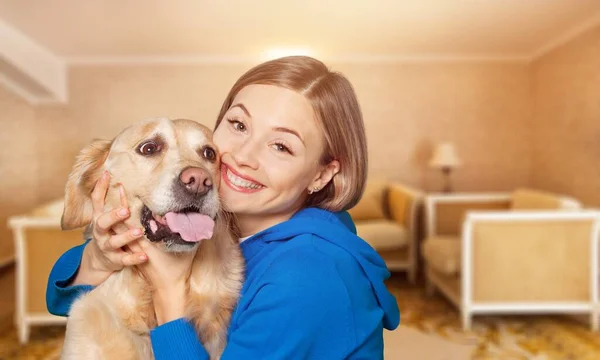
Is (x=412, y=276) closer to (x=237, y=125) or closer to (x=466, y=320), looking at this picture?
(x=466, y=320)

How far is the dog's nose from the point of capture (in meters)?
1.08

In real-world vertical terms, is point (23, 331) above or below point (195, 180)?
below

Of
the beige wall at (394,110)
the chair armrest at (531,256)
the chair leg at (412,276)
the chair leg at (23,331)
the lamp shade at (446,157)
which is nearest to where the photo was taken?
the chair leg at (23,331)

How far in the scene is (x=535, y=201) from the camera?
4.77 meters

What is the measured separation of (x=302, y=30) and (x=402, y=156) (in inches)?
97.5

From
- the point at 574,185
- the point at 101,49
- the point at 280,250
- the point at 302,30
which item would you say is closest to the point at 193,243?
the point at 280,250

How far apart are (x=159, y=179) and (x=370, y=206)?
5.05 meters

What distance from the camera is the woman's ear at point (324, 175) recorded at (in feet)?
4.24

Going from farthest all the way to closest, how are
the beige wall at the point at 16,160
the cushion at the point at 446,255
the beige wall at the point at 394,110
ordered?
the beige wall at the point at 394,110 < the beige wall at the point at 16,160 < the cushion at the point at 446,255

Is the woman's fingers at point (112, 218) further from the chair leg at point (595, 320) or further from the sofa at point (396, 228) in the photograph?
the sofa at point (396, 228)

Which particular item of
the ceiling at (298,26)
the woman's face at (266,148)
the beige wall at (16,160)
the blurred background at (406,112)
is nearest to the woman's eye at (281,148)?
the woman's face at (266,148)

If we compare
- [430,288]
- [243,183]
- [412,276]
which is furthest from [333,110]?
[412,276]

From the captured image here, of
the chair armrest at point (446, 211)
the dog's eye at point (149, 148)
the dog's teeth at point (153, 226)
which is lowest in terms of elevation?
the chair armrest at point (446, 211)

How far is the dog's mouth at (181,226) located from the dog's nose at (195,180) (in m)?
0.04
